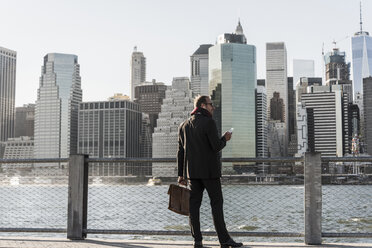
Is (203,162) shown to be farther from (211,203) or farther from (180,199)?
(180,199)

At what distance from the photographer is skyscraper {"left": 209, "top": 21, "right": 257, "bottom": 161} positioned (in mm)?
177750

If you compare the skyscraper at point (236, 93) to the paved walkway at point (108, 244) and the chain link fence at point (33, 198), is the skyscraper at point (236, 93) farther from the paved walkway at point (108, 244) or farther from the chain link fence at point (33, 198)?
the paved walkway at point (108, 244)

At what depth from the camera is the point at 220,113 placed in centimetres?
18550

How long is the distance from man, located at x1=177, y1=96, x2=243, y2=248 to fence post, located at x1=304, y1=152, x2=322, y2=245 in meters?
1.23

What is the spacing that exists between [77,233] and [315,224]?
358cm

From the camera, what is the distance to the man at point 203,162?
6.38m

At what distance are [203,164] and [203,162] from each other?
0.09 feet

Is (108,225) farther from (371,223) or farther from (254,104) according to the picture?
(254,104)

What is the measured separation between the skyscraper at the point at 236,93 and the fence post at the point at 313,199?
16651 cm

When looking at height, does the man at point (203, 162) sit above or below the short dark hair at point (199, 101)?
below

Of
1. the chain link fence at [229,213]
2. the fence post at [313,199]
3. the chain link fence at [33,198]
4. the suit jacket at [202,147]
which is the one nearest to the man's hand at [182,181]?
the suit jacket at [202,147]

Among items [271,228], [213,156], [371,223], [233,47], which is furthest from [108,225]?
[233,47]

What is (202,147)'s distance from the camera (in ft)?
21.0

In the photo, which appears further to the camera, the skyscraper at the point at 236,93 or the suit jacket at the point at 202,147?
the skyscraper at the point at 236,93
